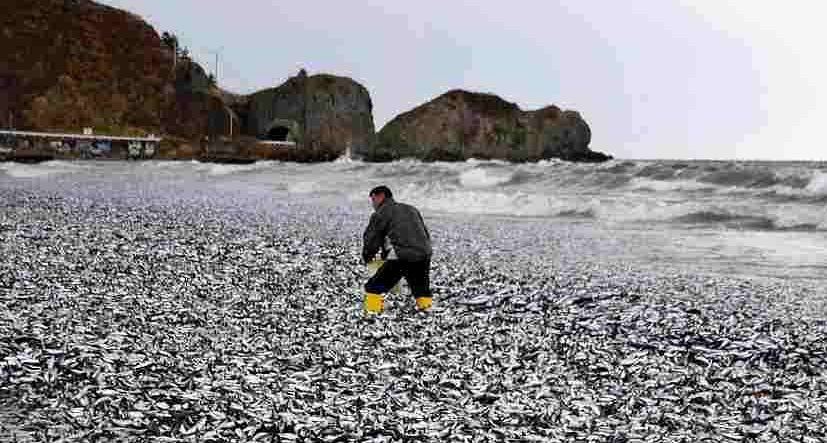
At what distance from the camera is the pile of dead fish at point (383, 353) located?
729 cm

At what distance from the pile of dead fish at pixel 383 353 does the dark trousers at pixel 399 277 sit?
46cm

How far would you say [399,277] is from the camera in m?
11.8

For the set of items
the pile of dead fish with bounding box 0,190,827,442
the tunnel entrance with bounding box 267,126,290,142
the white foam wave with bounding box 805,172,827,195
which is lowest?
the pile of dead fish with bounding box 0,190,827,442

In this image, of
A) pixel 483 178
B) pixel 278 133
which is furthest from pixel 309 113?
pixel 483 178

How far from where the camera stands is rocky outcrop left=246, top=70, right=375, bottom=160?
154m

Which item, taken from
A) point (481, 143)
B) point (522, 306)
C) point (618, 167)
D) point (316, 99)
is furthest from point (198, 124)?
point (522, 306)

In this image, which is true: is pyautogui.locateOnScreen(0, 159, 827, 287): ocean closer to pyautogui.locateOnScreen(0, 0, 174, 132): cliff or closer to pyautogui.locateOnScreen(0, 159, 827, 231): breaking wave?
pyautogui.locateOnScreen(0, 159, 827, 231): breaking wave

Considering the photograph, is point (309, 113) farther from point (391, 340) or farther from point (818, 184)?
point (391, 340)

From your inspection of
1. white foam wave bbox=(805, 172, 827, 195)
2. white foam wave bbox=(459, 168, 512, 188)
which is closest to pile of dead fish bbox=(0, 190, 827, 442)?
white foam wave bbox=(805, 172, 827, 195)

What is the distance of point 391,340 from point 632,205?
2686 cm

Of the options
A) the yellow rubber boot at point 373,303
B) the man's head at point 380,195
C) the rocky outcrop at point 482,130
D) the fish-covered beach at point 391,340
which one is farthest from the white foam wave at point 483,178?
the rocky outcrop at point 482,130

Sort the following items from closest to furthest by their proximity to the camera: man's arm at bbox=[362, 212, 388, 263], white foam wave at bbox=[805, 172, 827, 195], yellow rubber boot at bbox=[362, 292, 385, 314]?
yellow rubber boot at bbox=[362, 292, 385, 314]
man's arm at bbox=[362, 212, 388, 263]
white foam wave at bbox=[805, 172, 827, 195]

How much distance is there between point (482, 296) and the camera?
13.0m

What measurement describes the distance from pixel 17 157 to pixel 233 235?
74072 mm
